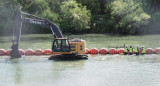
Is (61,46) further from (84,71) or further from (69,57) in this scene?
(84,71)

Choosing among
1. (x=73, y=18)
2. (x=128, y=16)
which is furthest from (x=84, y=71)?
(x=73, y=18)

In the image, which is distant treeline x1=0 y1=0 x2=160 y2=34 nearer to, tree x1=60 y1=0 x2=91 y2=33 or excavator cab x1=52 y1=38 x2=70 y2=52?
tree x1=60 y1=0 x2=91 y2=33

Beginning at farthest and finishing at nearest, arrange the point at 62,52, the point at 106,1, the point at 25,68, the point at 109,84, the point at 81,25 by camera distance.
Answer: the point at 106,1
the point at 81,25
the point at 62,52
the point at 25,68
the point at 109,84

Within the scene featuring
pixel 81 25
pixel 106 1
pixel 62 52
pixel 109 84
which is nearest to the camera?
pixel 109 84

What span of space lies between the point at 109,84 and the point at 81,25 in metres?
56.5

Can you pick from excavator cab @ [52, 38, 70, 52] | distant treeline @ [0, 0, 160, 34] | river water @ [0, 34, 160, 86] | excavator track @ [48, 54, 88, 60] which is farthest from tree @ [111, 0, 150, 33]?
excavator cab @ [52, 38, 70, 52]

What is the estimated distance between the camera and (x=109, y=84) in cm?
2670

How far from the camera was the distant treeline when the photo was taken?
80062 mm

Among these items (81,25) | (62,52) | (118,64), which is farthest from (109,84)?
(81,25)

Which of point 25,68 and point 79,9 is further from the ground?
point 79,9

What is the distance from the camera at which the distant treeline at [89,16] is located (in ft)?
263

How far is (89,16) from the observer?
87.6 m

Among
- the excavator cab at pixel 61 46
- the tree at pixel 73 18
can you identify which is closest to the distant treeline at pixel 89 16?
the tree at pixel 73 18

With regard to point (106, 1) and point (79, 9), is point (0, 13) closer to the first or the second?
point (79, 9)
